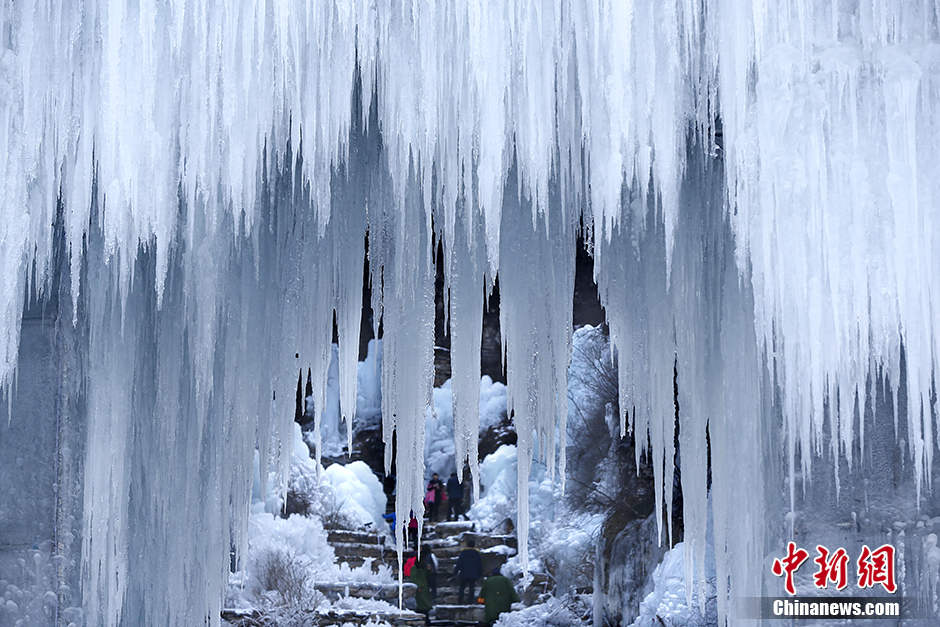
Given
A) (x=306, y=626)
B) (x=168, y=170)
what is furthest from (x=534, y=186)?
(x=306, y=626)

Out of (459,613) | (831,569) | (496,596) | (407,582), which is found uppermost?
(831,569)

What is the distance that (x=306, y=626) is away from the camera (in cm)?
1047

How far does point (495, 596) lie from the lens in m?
9.95

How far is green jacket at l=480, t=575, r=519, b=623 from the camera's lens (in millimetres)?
9961

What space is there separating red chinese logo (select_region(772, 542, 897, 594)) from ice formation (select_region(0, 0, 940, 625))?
0.25m

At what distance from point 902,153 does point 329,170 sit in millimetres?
2060

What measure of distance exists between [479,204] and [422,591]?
859 cm

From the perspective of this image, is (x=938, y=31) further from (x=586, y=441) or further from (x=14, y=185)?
(x=586, y=441)

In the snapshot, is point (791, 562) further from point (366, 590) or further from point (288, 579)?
point (288, 579)

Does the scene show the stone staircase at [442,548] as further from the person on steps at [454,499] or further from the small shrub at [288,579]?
the person on steps at [454,499]

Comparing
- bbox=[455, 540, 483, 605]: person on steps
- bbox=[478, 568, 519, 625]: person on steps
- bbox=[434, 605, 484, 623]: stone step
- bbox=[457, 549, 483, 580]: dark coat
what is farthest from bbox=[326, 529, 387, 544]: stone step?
bbox=[478, 568, 519, 625]: person on steps

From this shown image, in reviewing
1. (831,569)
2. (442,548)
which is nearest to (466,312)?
(831,569)

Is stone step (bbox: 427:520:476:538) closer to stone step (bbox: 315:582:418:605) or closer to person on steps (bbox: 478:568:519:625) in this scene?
stone step (bbox: 315:582:418:605)

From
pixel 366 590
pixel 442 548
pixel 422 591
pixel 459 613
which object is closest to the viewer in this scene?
pixel 459 613
